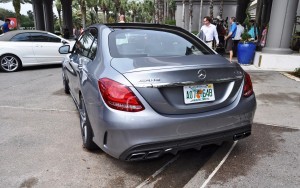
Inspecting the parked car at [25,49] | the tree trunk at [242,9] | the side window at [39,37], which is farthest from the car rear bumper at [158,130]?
the tree trunk at [242,9]

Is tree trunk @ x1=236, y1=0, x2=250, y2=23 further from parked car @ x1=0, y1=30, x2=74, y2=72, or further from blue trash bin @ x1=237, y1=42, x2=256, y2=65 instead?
parked car @ x1=0, y1=30, x2=74, y2=72

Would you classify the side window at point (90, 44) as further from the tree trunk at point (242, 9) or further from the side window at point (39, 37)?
the tree trunk at point (242, 9)

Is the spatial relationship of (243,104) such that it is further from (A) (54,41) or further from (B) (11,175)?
(A) (54,41)

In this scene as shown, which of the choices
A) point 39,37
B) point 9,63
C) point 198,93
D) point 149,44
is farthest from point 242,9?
point 198,93

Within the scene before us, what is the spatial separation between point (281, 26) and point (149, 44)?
752cm

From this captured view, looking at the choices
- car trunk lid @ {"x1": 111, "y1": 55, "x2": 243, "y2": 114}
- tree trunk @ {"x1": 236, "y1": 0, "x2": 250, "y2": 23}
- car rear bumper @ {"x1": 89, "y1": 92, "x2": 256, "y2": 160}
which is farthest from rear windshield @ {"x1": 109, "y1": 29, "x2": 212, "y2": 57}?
tree trunk @ {"x1": 236, "y1": 0, "x2": 250, "y2": 23}

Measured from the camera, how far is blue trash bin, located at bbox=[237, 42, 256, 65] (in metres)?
9.97

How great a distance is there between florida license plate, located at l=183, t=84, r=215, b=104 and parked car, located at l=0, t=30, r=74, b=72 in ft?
27.5

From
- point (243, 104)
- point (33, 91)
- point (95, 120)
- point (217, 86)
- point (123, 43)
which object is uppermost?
point (123, 43)

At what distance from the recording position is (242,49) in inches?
397

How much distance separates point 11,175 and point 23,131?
1.32 metres

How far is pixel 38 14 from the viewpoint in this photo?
71.2 feet

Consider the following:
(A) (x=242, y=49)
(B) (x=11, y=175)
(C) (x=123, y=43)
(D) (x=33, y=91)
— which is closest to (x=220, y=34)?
(A) (x=242, y=49)

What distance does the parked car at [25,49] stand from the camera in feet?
30.4
